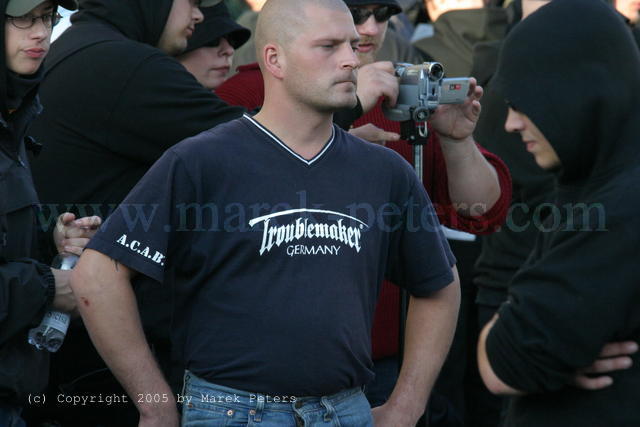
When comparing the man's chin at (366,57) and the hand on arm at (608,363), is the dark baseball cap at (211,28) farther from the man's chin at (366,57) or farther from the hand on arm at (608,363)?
the hand on arm at (608,363)

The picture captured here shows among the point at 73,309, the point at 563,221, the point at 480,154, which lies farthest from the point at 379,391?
the point at 563,221

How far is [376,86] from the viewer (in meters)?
3.72

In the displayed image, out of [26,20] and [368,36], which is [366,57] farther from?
[26,20]

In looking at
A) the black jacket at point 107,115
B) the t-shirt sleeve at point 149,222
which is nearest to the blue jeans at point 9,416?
the t-shirt sleeve at point 149,222

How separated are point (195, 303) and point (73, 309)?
1.68ft

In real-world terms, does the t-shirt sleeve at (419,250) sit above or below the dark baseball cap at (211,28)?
above

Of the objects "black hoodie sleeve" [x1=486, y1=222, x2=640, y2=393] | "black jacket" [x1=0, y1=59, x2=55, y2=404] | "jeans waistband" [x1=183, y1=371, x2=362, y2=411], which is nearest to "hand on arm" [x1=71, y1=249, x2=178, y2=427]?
"jeans waistband" [x1=183, y1=371, x2=362, y2=411]

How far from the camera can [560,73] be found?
247 cm

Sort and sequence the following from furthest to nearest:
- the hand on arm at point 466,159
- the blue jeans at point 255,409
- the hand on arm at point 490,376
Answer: the hand on arm at point 466,159 < the blue jeans at point 255,409 < the hand on arm at point 490,376

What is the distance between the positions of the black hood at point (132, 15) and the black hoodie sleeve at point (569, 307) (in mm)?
2146

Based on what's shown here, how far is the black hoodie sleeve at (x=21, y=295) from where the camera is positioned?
122 inches

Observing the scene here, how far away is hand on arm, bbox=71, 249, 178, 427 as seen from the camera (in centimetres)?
298

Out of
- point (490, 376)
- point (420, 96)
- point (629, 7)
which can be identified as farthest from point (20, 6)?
point (629, 7)

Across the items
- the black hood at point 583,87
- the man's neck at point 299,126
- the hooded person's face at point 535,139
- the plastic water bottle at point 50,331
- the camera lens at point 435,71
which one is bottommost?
the plastic water bottle at point 50,331
